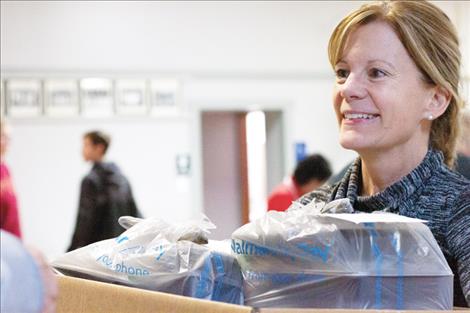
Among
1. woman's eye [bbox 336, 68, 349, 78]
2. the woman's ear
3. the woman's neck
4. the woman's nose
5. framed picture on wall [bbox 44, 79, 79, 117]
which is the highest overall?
framed picture on wall [bbox 44, 79, 79, 117]

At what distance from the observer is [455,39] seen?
3.42 feet

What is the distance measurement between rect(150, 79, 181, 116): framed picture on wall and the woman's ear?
4771 mm

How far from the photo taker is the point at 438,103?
1.06 metres

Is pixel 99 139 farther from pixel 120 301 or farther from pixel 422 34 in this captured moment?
pixel 120 301

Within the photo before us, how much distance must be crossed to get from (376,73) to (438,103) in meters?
0.12

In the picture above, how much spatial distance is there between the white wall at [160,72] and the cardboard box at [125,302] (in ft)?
15.2

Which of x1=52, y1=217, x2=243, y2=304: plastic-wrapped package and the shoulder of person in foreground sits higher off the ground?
the shoulder of person in foreground

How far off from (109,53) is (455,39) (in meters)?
4.88

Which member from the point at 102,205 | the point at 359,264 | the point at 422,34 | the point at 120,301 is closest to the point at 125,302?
the point at 120,301

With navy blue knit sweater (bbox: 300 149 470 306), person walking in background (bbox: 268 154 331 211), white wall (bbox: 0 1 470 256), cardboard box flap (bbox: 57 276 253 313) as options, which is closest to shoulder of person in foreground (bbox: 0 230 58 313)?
cardboard box flap (bbox: 57 276 253 313)

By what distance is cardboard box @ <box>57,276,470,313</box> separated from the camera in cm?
76

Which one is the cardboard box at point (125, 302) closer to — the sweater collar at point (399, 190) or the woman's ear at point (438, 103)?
the sweater collar at point (399, 190)

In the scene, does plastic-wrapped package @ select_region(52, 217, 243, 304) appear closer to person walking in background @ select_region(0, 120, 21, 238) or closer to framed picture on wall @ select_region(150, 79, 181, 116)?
person walking in background @ select_region(0, 120, 21, 238)

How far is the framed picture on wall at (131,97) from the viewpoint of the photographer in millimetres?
5676
